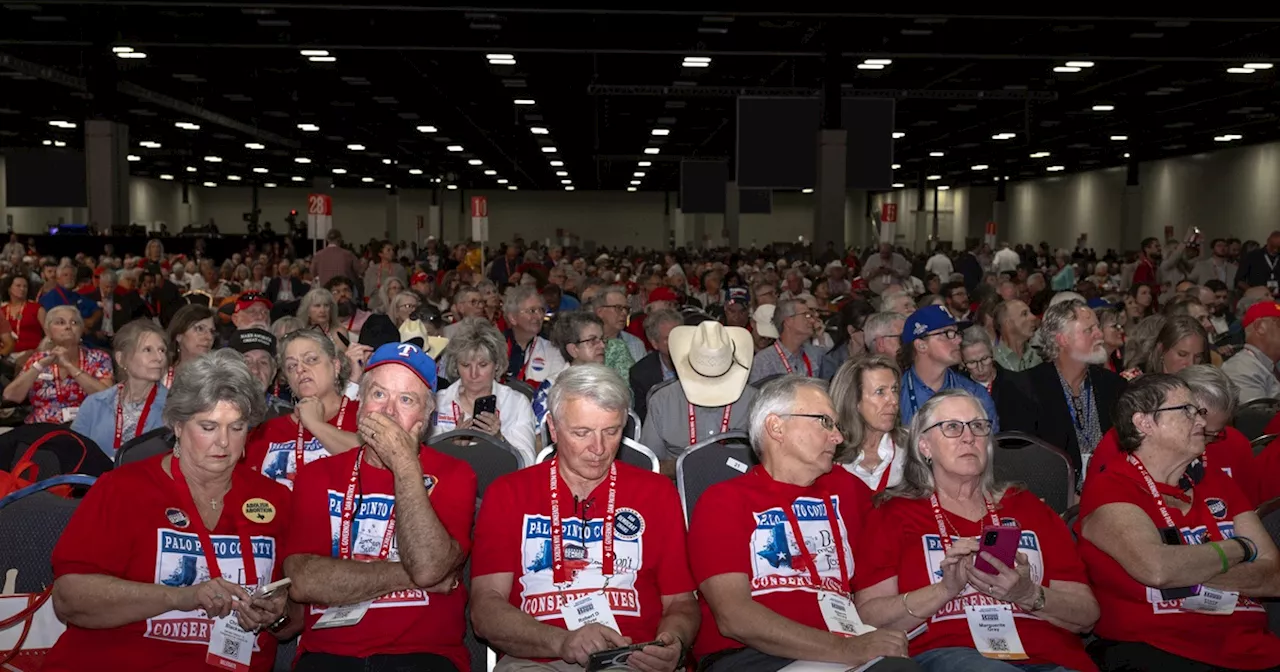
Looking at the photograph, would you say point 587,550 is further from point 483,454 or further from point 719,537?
point 483,454

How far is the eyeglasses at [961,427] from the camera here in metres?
3.63

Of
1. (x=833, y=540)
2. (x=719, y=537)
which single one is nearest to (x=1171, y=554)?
(x=833, y=540)

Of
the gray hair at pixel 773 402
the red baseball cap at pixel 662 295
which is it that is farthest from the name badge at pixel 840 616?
the red baseball cap at pixel 662 295

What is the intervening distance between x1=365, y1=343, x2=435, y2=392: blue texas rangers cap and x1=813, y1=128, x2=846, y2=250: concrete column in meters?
16.3

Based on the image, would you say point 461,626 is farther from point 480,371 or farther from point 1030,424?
point 1030,424

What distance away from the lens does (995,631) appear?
3.50 metres

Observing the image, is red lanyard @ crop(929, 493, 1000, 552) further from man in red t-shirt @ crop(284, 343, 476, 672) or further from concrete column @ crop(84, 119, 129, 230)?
concrete column @ crop(84, 119, 129, 230)

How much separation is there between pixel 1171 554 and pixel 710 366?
2.97 m

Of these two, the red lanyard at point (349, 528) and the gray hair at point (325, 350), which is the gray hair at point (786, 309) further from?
the red lanyard at point (349, 528)

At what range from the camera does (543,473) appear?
362cm

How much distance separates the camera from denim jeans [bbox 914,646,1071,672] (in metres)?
3.33

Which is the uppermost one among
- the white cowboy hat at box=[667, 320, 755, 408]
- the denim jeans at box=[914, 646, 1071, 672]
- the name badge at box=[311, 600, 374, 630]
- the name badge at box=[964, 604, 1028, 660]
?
the white cowboy hat at box=[667, 320, 755, 408]

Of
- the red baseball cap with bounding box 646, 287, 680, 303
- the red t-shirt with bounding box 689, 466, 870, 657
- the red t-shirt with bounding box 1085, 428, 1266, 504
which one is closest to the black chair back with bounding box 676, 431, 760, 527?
the red t-shirt with bounding box 689, 466, 870, 657

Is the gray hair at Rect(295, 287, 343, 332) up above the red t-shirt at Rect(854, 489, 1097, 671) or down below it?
above
